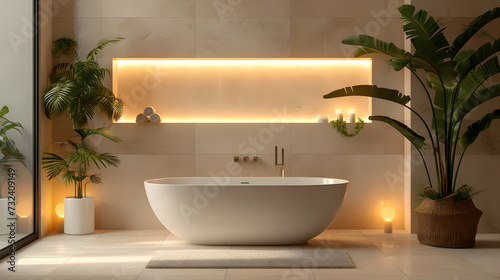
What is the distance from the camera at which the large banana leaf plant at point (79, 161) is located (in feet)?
16.8

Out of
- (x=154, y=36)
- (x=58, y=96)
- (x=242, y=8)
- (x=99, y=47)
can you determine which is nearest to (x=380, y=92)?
(x=242, y=8)

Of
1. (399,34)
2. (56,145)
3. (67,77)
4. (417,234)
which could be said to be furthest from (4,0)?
(417,234)

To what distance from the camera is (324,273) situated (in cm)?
380

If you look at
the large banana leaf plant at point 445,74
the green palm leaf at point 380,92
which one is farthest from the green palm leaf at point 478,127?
the green palm leaf at point 380,92

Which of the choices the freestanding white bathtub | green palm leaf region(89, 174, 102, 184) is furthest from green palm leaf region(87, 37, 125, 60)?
the freestanding white bathtub

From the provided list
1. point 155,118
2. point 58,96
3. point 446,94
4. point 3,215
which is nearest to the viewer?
point 3,215

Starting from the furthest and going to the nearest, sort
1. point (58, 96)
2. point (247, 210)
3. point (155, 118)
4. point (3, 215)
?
point (155, 118) < point (58, 96) < point (247, 210) < point (3, 215)

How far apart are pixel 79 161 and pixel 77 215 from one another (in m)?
0.57

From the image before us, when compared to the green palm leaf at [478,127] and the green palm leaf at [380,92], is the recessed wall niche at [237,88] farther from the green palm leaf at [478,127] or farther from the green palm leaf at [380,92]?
the green palm leaf at [478,127]

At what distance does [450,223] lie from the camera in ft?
15.4

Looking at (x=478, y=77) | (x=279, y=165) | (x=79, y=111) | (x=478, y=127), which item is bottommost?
(x=279, y=165)

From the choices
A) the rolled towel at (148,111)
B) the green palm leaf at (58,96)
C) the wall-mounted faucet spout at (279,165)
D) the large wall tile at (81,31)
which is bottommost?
the wall-mounted faucet spout at (279,165)

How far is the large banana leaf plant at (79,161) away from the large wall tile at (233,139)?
34.0 inches

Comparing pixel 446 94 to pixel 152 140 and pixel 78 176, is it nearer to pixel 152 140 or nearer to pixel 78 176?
pixel 152 140
